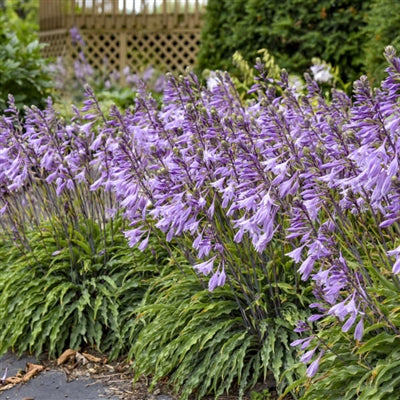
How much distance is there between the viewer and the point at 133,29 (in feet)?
49.9

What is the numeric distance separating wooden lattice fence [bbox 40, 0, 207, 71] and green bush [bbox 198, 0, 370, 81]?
5.72m

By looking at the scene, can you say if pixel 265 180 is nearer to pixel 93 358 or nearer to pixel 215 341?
pixel 215 341

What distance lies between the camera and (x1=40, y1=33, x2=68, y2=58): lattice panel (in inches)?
610

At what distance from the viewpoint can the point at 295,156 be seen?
3283mm

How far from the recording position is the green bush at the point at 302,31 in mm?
8625

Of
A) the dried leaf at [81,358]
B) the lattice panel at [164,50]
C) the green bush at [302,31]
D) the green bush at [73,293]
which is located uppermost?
the green bush at [302,31]

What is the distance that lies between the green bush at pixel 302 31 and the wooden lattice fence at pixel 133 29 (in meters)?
5.72

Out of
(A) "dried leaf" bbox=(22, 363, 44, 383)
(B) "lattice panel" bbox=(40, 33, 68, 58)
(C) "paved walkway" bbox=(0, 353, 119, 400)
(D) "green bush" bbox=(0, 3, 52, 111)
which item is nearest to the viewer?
(C) "paved walkway" bbox=(0, 353, 119, 400)

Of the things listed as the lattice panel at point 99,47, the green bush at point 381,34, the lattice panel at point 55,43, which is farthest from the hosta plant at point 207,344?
the lattice panel at point 55,43

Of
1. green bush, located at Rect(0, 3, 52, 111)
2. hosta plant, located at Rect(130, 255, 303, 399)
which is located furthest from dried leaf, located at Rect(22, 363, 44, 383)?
green bush, located at Rect(0, 3, 52, 111)

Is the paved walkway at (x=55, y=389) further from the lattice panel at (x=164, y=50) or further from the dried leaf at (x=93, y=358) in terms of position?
the lattice panel at (x=164, y=50)

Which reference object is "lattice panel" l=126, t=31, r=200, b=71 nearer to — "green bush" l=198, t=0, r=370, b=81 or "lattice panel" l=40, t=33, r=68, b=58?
"lattice panel" l=40, t=33, r=68, b=58

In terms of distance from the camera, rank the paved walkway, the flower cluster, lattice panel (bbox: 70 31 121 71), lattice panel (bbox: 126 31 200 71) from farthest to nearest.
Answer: lattice panel (bbox: 70 31 121 71) → lattice panel (bbox: 126 31 200 71) → the paved walkway → the flower cluster

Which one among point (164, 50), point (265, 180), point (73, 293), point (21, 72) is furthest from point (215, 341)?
point (164, 50)
